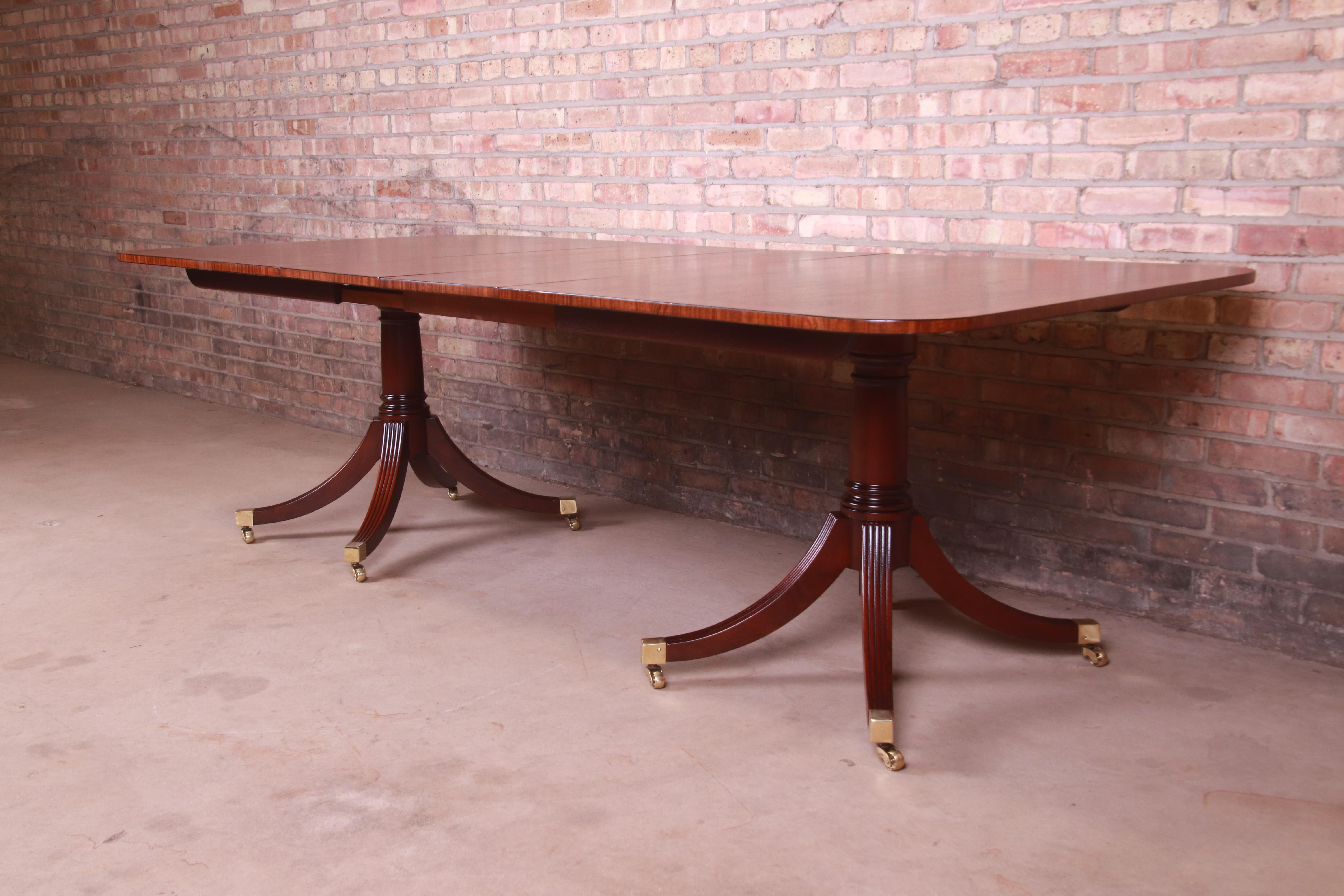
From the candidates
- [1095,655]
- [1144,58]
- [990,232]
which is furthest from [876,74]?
[1095,655]

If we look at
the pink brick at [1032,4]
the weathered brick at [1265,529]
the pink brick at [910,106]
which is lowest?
the weathered brick at [1265,529]

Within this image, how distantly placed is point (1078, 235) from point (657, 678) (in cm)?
127

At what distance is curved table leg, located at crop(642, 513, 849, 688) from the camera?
2209 millimetres

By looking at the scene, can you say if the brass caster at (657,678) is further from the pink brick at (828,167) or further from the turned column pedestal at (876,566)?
the pink brick at (828,167)

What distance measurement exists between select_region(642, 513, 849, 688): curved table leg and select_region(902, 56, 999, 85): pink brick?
3.40 ft

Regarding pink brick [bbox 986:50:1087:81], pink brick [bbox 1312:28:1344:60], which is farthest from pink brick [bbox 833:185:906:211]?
pink brick [bbox 1312:28:1344:60]

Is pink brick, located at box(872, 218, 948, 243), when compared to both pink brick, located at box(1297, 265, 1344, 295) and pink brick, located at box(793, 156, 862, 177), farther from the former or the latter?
pink brick, located at box(1297, 265, 1344, 295)

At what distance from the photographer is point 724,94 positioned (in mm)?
3004

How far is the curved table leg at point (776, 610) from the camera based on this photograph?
2.21m

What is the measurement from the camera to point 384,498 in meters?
2.98

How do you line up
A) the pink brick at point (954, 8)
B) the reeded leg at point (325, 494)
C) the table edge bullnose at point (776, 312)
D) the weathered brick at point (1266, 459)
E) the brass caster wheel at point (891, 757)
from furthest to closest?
the reeded leg at point (325, 494) < the pink brick at point (954, 8) < the weathered brick at point (1266, 459) < the brass caster wheel at point (891, 757) < the table edge bullnose at point (776, 312)

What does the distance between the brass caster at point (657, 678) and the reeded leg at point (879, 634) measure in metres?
0.37

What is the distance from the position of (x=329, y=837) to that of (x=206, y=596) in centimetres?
119

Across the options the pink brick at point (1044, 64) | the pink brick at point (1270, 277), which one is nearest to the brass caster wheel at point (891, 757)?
the pink brick at point (1270, 277)
